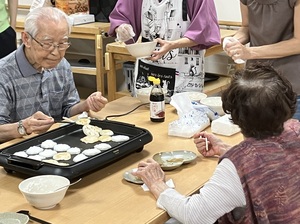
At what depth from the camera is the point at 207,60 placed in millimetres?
4348

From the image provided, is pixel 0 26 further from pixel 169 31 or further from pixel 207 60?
pixel 207 60

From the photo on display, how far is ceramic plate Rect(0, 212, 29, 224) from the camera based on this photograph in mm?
1439

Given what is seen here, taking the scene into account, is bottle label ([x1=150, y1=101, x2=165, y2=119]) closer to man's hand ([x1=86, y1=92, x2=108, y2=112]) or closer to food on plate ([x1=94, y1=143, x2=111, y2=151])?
man's hand ([x1=86, y1=92, x2=108, y2=112])

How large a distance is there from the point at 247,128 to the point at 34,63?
123 centimetres

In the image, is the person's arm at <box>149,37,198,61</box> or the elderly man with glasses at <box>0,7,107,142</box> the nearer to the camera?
the elderly man with glasses at <box>0,7,107,142</box>

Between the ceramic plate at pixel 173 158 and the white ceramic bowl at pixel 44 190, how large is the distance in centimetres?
39

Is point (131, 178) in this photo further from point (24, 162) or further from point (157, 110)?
point (157, 110)

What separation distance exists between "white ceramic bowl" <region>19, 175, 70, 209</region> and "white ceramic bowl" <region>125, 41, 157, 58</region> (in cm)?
100

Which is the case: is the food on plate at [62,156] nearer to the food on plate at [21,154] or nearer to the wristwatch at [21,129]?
the food on plate at [21,154]

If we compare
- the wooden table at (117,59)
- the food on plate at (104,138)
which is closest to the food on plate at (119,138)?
the food on plate at (104,138)

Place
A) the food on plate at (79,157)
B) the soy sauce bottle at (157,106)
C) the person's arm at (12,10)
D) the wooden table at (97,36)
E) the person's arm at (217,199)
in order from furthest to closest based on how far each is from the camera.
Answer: the wooden table at (97,36), the person's arm at (12,10), the soy sauce bottle at (157,106), the food on plate at (79,157), the person's arm at (217,199)

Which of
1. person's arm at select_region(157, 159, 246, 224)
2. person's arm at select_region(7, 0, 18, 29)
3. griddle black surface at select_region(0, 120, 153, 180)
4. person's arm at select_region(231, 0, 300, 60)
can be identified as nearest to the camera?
person's arm at select_region(157, 159, 246, 224)

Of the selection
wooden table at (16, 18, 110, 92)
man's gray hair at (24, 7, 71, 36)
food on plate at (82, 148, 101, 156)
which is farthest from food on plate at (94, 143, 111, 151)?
wooden table at (16, 18, 110, 92)

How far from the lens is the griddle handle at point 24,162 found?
1.73 metres
